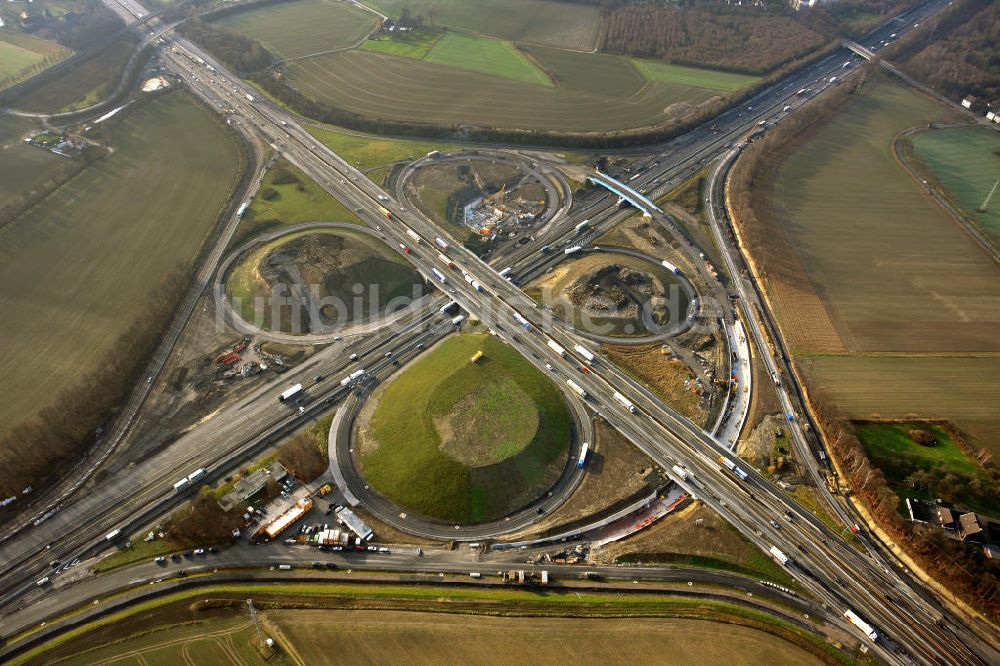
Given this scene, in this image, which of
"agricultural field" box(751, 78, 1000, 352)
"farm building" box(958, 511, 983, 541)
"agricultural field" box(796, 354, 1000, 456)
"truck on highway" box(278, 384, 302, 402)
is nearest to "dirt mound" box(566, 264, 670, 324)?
"agricultural field" box(751, 78, 1000, 352)

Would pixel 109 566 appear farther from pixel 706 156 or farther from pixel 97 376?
pixel 706 156

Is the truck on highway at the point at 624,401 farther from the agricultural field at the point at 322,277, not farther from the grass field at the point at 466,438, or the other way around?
the agricultural field at the point at 322,277

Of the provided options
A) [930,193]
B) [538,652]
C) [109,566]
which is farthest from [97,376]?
[930,193]

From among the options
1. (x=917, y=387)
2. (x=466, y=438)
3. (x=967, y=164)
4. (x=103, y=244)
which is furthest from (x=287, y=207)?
(x=967, y=164)

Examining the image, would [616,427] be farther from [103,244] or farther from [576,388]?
[103,244]

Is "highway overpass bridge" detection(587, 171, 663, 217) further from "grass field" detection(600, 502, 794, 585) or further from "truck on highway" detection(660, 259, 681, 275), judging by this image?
"grass field" detection(600, 502, 794, 585)

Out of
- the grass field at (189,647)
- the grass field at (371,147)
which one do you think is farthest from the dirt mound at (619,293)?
the grass field at (189,647)
